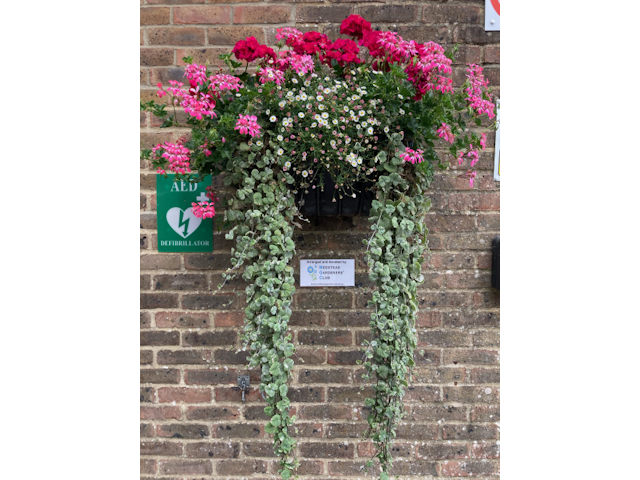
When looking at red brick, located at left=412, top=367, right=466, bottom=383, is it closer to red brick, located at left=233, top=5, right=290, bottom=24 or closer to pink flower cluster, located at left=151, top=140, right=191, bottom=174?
pink flower cluster, located at left=151, top=140, right=191, bottom=174

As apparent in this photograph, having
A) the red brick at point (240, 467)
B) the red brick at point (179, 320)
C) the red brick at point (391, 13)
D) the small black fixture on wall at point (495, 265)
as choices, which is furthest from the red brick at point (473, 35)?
the red brick at point (240, 467)

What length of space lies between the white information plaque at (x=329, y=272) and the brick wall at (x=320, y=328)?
0.09 feet

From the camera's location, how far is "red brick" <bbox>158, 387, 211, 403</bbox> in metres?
1.72

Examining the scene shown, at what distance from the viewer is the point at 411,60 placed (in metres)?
1.40

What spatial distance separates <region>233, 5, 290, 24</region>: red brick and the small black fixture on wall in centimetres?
115

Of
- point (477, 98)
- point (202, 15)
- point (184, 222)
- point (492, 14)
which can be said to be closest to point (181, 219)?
point (184, 222)

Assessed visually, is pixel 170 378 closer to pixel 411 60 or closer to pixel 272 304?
pixel 272 304

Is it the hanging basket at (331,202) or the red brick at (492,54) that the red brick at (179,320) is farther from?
the red brick at (492,54)

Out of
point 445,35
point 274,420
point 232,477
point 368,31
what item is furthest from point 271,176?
point 232,477

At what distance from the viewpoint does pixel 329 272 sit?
1.70 meters

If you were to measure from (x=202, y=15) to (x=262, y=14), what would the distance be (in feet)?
0.75

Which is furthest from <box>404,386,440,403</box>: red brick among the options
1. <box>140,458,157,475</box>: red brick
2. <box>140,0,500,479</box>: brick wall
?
<box>140,458,157,475</box>: red brick

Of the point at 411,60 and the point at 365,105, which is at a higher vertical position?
the point at 411,60

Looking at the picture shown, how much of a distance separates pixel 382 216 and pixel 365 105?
1.07 feet
